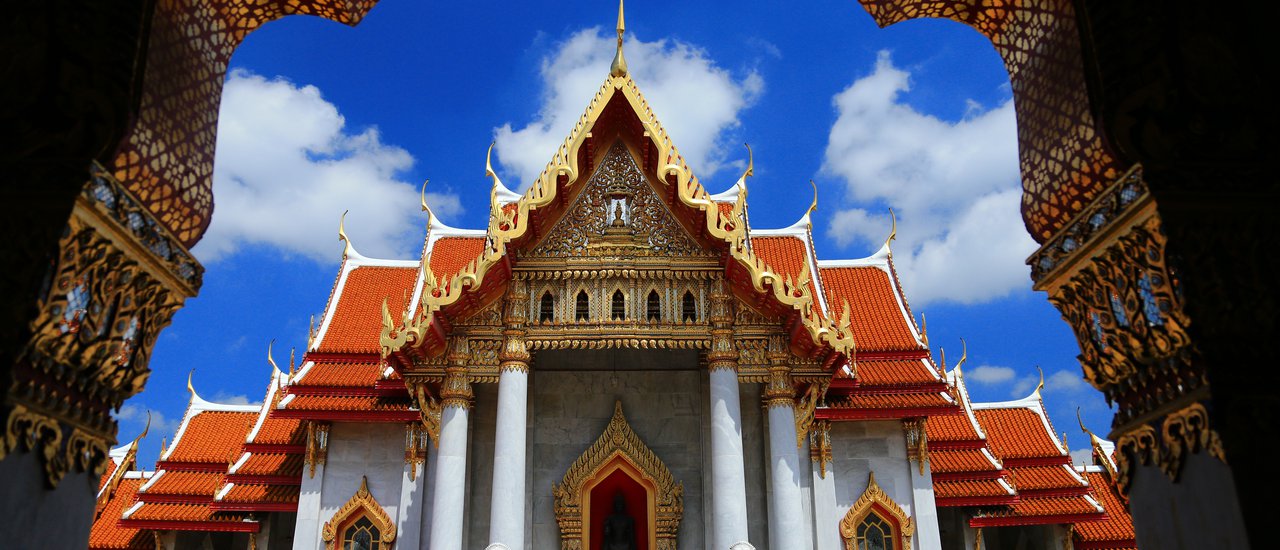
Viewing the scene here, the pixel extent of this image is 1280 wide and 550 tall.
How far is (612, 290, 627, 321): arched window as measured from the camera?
37.1 ft

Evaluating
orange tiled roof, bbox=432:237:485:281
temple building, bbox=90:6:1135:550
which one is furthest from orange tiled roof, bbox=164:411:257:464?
orange tiled roof, bbox=432:237:485:281

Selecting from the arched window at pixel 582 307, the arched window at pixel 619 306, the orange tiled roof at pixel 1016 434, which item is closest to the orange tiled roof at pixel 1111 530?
the orange tiled roof at pixel 1016 434

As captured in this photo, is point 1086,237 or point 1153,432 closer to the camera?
point 1153,432

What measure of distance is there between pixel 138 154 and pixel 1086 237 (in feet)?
16.0

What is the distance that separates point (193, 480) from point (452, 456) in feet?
28.6

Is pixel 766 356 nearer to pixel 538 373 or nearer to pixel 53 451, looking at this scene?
pixel 538 373

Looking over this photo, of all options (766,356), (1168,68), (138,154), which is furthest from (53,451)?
(766,356)

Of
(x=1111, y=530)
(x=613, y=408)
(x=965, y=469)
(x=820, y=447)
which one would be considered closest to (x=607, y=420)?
(x=613, y=408)

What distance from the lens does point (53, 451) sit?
4.11 meters

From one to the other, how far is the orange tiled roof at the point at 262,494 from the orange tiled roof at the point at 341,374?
204cm

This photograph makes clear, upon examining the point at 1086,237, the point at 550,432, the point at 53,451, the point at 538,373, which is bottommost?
the point at 53,451

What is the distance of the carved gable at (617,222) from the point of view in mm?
11547

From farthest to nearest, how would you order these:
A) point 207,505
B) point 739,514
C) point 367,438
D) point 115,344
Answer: point 207,505, point 367,438, point 739,514, point 115,344

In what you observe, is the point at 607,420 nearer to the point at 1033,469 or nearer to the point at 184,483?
the point at 184,483
